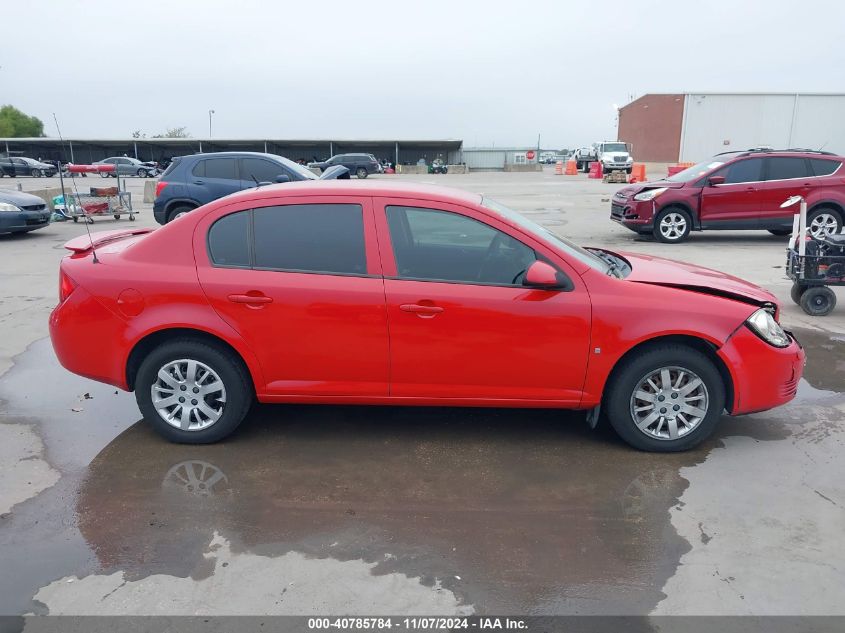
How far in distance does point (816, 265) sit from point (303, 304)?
5831mm

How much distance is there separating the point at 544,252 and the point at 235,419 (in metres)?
2.25

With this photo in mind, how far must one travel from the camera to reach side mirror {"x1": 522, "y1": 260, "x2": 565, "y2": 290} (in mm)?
3988

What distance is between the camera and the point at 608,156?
4225 cm

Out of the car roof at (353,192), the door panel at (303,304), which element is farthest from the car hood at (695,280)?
the door panel at (303,304)

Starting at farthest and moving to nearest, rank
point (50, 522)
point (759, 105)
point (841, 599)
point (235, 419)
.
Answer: point (759, 105) → point (235, 419) → point (50, 522) → point (841, 599)

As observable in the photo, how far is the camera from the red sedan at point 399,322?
13.4 ft

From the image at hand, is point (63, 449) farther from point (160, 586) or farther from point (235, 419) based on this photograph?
point (160, 586)

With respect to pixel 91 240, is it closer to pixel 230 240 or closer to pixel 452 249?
pixel 230 240

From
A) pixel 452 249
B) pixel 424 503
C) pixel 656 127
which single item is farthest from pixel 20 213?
pixel 656 127

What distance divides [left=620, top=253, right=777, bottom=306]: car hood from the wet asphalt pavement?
97 cm

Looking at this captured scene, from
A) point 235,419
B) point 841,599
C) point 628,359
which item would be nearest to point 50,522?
point 235,419

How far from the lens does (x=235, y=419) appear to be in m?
4.35

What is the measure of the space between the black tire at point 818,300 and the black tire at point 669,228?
5.58 m

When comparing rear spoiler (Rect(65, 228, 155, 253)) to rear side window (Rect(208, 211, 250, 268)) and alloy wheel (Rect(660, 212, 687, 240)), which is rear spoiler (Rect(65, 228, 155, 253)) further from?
alloy wheel (Rect(660, 212, 687, 240))
